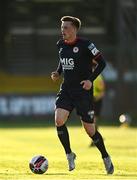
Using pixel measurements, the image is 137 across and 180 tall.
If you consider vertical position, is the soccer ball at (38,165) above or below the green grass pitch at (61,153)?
above

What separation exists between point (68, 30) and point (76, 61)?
525 millimetres

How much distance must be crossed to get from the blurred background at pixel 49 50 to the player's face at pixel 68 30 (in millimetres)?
19296

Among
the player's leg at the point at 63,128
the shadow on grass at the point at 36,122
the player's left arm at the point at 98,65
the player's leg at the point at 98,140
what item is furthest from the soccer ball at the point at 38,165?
the shadow on grass at the point at 36,122

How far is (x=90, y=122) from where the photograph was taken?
13.2 metres

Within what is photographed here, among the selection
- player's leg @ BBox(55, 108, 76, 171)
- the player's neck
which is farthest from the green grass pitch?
the player's neck

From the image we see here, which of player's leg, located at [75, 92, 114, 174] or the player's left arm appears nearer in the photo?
the player's left arm

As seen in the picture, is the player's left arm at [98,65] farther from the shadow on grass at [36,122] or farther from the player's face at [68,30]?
the shadow on grass at [36,122]

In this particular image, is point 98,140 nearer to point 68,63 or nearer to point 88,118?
point 88,118

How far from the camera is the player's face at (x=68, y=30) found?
13180mm

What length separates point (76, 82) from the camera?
13.3 meters

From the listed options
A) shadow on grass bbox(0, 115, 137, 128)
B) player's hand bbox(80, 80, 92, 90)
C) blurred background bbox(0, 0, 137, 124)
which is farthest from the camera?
blurred background bbox(0, 0, 137, 124)

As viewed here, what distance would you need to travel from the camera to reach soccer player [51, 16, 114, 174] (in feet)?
43.3

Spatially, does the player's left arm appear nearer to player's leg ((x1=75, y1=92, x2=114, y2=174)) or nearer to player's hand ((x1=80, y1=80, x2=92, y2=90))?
player's hand ((x1=80, y1=80, x2=92, y2=90))

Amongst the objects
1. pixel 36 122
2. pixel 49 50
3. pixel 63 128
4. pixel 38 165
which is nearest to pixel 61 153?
pixel 63 128
